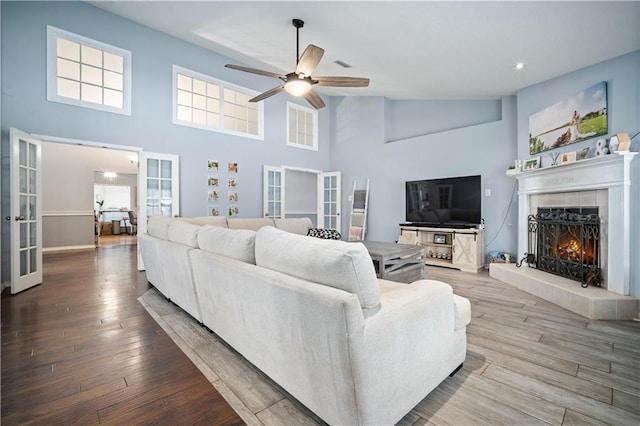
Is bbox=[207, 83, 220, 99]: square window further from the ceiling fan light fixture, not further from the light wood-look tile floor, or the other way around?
the light wood-look tile floor

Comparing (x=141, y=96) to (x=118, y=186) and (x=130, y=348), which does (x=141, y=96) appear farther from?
(x=118, y=186)

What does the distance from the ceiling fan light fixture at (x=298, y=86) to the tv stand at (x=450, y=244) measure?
3129 mm

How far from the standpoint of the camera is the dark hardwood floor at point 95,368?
1432 mm

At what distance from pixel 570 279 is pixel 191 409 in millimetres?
3952

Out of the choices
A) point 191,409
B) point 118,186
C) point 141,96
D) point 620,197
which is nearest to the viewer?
point 191,409

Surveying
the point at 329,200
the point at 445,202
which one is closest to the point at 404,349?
the point at 445,202

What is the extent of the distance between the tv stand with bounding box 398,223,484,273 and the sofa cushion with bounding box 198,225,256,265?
390 centimetres

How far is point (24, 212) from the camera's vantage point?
3.60 meters

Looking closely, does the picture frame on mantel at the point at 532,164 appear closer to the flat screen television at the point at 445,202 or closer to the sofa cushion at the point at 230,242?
the flat screen television at the point at 445,202

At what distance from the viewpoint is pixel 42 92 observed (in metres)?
3.77

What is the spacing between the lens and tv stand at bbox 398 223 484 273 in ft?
15.0

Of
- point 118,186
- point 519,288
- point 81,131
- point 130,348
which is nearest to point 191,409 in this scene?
point 130,348

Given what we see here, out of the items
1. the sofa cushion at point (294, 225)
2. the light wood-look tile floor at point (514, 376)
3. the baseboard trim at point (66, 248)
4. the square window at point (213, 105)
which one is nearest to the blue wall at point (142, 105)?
the square window at point (213, 105)

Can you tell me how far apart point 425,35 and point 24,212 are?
17.5 ft
